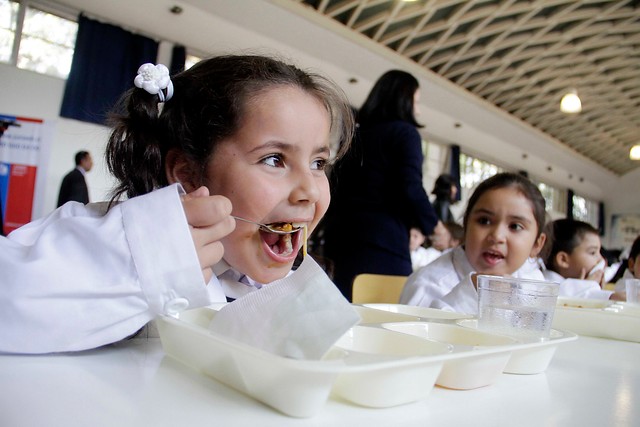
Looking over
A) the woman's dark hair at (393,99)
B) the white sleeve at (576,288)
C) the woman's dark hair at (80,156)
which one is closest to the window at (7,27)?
the woman's dark hair at (80,156)

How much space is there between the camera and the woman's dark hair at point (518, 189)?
53.4 inches

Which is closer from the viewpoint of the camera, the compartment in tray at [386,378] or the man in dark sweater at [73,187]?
the compartment in tray at [386,378]

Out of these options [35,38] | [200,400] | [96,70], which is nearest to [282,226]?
[200,400]

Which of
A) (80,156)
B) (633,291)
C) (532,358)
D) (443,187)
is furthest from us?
(80,156)

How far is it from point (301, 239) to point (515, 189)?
841 mm

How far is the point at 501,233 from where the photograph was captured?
4.16 ft

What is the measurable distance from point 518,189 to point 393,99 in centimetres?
48

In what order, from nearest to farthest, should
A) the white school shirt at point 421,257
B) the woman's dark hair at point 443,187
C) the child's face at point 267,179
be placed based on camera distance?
1. the child's face at point 267,179
2. the woman's dark hair at point 443,187
3. the white school shirt at point 421,257

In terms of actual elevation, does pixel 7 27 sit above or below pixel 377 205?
above

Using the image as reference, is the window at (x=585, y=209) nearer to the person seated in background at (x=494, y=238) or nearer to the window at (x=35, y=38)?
the window at (x=35, y=38)

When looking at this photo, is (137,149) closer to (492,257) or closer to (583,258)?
(492,257)

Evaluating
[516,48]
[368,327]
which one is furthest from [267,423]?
[516,48]

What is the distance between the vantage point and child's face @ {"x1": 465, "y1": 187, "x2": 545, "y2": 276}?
1261mm

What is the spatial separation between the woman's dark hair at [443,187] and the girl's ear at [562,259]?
2.27ft
